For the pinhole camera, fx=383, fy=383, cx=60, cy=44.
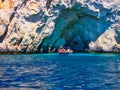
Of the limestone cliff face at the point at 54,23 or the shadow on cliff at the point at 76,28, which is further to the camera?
the shadow on cliff at the point at 76,28

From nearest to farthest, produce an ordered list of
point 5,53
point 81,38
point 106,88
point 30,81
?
point 106,88 → point 30,81 → point 5,53 → point 81,38

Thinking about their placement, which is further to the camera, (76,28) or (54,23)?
(76,28)

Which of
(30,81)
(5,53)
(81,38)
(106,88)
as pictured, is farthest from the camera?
(81,38)

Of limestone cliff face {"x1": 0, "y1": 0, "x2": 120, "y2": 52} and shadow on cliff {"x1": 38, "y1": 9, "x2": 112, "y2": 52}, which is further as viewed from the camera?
shadow on cliff {"x1": 38, "y1": 9, "x2": 112, "y2": 52}

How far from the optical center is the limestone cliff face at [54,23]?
78688mm

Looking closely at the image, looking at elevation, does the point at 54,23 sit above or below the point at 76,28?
above

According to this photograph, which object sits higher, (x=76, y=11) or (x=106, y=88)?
(x=76, y=11)

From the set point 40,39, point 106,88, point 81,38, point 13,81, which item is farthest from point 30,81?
point 81,38

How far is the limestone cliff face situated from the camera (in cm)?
7869

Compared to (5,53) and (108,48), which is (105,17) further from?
(5,53)

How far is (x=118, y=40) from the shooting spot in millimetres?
81500

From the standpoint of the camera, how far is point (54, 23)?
262ft

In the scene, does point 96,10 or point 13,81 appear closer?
point 13,81

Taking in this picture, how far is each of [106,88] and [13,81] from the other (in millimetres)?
7425
